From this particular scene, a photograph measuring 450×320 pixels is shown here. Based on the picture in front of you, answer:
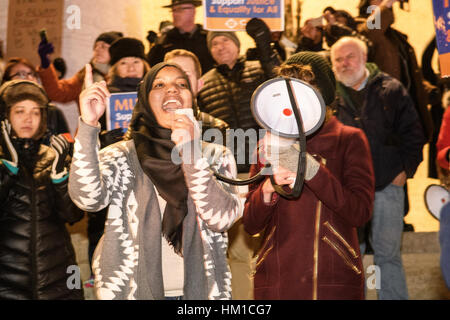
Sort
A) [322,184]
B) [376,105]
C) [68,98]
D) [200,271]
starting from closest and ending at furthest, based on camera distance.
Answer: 1. [322,184]
2. [200,271]
3. [376,105]
4. [68,98]

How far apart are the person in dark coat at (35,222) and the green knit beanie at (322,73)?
146cm

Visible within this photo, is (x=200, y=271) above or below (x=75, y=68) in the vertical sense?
below

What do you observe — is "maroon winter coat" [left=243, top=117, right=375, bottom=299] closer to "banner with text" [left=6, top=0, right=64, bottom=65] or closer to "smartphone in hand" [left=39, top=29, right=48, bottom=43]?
"smartphone in hand" [left=39, top=29, right=48, bottom=43]

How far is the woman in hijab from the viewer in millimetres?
2713

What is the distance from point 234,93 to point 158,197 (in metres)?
1.90

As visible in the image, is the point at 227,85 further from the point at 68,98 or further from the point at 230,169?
the point at 230,169

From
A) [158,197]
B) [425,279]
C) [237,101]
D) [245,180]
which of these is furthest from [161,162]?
[425,279]

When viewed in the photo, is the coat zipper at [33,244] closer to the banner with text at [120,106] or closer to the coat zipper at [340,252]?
the banner with text at [120,106]

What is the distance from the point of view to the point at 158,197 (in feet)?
9.66

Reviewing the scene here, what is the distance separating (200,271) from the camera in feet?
9.20

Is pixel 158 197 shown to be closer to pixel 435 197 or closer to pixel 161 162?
pixel 161 162

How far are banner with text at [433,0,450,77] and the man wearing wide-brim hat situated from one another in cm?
212
